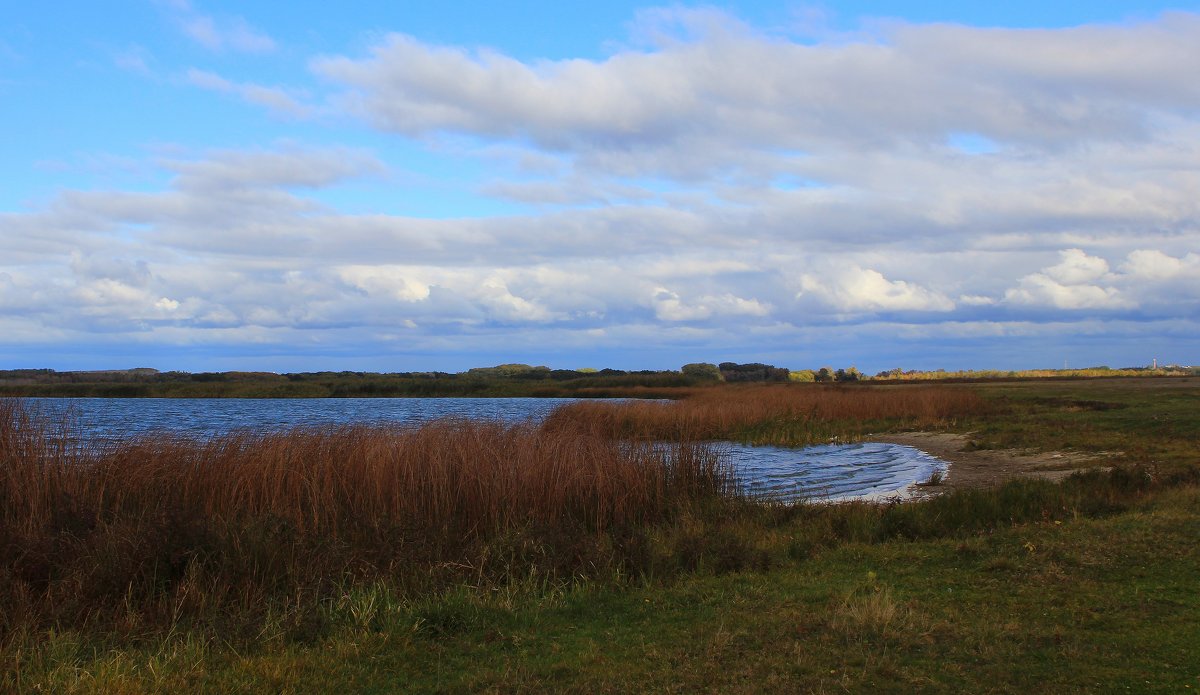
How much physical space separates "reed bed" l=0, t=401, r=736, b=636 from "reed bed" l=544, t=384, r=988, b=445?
13.5 meters

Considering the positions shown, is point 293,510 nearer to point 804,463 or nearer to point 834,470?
point 834,470

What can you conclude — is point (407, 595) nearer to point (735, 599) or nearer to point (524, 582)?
point (524, 582)

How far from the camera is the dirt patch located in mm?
18469

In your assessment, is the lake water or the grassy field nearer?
the grassy field

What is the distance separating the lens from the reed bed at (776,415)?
101 ft

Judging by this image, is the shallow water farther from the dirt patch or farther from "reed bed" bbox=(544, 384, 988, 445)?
"reed bed" bbox=(544, 384, 988, 445)

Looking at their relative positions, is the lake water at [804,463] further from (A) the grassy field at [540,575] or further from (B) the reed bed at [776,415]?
(A) the grassy field at [540,575]

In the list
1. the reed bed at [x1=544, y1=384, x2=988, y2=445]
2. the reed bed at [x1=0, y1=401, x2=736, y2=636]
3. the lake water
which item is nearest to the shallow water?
the lake water

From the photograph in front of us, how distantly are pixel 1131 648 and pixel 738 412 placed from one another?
29860 millimetres

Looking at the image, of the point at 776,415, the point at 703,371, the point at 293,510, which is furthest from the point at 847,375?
the point at 293,510

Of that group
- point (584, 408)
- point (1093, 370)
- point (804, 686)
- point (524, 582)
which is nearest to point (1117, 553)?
point (804, 686)

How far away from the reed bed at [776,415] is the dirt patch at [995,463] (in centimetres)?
564

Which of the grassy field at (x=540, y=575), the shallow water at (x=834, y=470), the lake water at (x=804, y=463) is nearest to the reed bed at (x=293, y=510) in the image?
the grassy field at (x=540, y=575)

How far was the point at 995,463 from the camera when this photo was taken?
22922 millimetres
